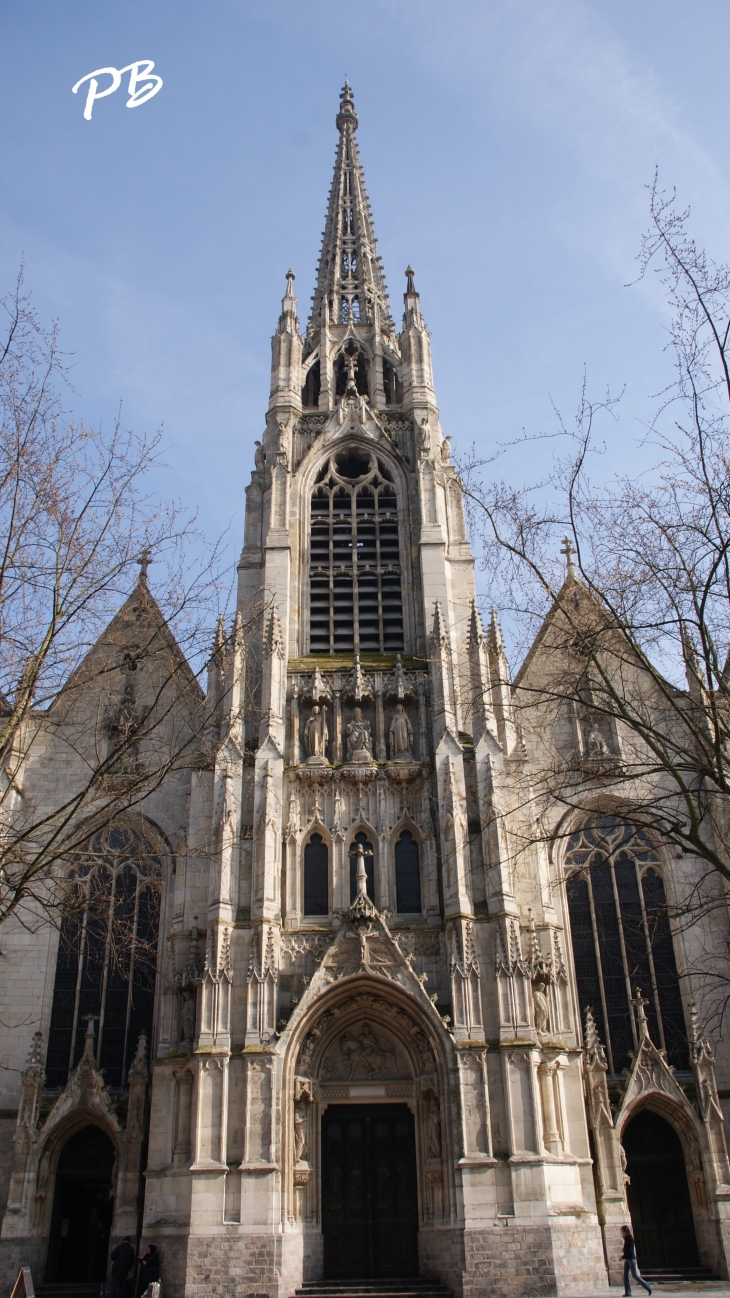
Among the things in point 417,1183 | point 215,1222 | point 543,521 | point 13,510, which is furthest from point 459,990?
point 13,510

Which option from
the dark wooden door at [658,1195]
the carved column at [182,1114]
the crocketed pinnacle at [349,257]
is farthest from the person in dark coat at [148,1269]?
the crocketed pinnacle at [349,257]

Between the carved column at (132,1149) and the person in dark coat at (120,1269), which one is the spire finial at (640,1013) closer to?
the carved column at (132,1149)

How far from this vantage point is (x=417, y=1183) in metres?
19.0

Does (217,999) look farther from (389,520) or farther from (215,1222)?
(389,520)

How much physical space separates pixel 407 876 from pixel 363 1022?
119 inches

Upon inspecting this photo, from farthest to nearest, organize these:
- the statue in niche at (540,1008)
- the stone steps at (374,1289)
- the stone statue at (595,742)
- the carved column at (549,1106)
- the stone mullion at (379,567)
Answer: the stone mullion at (379,567)
the stone statue at (595,742)
the statue in niche at (540,1008)
the carved column at (549,1106)
the stone steps at (374,1289)

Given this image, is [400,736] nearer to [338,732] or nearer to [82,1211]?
[338,732]

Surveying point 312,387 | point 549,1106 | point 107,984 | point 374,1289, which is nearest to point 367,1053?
point 549,1106

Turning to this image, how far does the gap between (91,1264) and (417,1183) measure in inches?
249

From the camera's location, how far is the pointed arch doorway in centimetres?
1958

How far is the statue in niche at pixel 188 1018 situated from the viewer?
63.8 feet

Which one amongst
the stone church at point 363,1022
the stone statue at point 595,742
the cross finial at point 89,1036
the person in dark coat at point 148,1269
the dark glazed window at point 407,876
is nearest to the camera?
the person in dark coat at point 148,1269

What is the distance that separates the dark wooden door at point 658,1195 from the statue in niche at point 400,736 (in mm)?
8435

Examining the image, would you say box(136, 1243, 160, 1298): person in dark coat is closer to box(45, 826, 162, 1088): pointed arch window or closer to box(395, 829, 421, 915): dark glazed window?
box(45, 826, 162, 1088): pointed arch window
